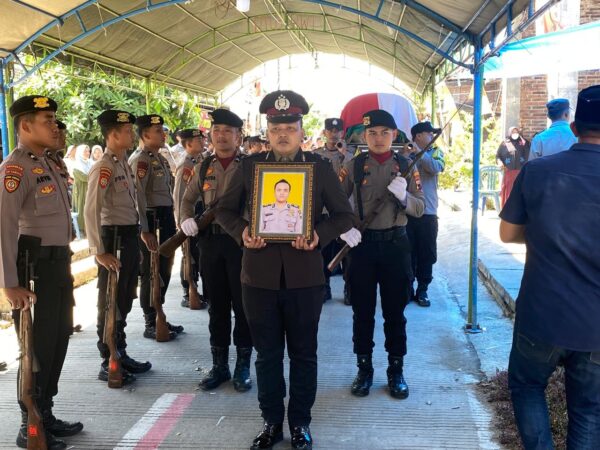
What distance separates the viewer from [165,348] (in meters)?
5.06

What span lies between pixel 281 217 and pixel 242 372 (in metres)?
1.63

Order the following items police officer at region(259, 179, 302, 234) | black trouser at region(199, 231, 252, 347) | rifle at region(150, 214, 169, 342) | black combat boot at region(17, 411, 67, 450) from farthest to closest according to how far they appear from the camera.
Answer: rifle at region(150, 214, 169, 342), black trouser at region(199, 231, 252, 347), black combat boot at region(17, 411, 67, 450), police officer at region(259, 179, 302, 234)

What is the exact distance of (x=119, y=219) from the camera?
14.2 ft

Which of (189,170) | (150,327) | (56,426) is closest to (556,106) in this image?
(189,170)

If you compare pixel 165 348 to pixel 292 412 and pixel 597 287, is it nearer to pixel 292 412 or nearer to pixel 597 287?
pixel 292 412

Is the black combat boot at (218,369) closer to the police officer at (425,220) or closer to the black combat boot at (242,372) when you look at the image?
the black combat boot at (242,372)

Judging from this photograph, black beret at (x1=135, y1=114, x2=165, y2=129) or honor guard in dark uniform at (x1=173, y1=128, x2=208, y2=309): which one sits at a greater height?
black beret at (x1=135, y1=114, x2=165, y2=129)

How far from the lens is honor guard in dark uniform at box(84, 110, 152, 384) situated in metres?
4.24

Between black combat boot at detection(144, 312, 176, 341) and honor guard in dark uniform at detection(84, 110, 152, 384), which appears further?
black combat boot at detection(144, 312, 176, 341)

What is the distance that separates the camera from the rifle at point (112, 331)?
409 cm

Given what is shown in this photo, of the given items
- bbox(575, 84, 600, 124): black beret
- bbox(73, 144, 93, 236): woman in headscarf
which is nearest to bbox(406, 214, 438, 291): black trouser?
bbox(575, 84, 600, 124): black beret

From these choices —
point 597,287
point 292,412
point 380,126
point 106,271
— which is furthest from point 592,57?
point 106,271

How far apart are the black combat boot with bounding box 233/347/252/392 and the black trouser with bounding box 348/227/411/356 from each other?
0.82 metres

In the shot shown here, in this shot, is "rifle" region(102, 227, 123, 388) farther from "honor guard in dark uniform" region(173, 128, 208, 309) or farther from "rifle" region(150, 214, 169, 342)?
"honor guard in dark uniform" region(173, 128, 208, 309)
